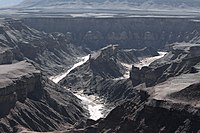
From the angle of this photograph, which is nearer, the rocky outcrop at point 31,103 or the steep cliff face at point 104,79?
the rocky outcrop at point 31,103

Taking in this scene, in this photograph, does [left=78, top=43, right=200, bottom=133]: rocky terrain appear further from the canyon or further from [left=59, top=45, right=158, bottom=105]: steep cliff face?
[left=59, top=45, right=158, bottom=105]: steep cliff face

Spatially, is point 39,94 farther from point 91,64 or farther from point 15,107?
point 91,64

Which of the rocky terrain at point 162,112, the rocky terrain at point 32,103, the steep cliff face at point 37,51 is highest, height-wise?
the rocky terrain at point 162,112

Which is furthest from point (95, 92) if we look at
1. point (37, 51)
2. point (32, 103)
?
point (37, 51)

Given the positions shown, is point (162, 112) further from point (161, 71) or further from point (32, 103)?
point (161, 71)

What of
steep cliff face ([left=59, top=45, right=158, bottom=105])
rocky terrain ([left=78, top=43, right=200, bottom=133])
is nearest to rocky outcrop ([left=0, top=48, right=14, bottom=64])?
steep cliff face ([left=59, top=45, right=158, bottom=105])

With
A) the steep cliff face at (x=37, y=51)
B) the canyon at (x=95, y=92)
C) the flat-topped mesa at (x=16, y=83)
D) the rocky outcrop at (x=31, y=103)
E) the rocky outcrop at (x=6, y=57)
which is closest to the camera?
the canyon at (x=95, y=92)

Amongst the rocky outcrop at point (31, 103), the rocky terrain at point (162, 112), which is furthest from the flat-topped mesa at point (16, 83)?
the rocky terrain at point (162, 112)

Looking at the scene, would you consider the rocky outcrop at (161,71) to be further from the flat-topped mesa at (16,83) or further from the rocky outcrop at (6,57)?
the rocky outcrop at (6,57)

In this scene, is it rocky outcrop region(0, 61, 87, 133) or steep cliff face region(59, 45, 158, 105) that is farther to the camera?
steep cliff face region(59, 45, 158, 105)
